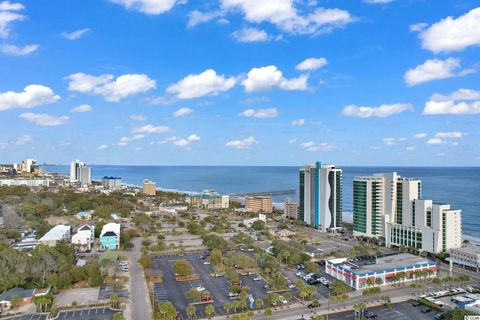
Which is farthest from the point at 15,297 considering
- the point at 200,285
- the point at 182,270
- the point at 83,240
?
the point at 83,240

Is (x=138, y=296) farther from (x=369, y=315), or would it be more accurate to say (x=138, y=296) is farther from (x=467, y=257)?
(x=467, y=257)

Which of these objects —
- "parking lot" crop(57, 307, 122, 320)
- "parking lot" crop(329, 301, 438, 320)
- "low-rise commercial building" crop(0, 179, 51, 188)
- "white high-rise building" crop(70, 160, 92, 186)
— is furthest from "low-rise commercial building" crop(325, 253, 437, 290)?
"white high-rise building" crop(70, 160, 92, 186)

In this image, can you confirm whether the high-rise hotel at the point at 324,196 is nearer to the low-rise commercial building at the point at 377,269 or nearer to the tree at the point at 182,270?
the low-rise commercial building at the point at 377,269

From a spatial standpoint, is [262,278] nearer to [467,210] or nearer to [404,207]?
[404,207]

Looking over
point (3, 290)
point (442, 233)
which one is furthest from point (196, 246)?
point (442, 233)

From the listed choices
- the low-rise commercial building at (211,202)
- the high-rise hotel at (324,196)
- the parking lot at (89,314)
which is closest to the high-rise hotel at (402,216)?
the high-rise hotel at (324,196)

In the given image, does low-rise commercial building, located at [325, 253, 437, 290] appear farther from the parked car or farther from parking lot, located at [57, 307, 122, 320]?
parking lot, located at [57, 307, 122, 320]
